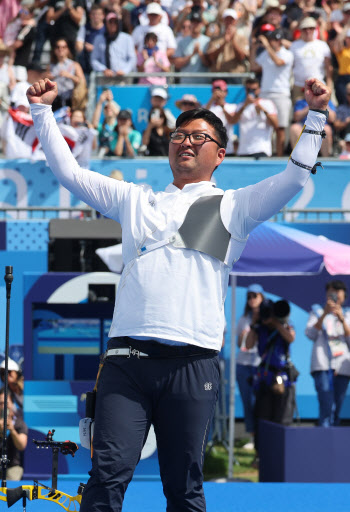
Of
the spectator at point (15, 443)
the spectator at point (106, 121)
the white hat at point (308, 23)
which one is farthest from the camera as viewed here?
the white hat at point (308, 23)

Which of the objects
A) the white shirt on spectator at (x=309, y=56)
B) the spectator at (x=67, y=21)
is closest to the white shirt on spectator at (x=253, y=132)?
the white shirt on spectator at (x=309, y=56)

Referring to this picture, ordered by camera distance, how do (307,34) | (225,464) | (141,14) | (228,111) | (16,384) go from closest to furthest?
(16,384) < (225,464) < (228,111) < (307,34) < (141,14)

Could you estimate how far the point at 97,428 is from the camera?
344 centimetres

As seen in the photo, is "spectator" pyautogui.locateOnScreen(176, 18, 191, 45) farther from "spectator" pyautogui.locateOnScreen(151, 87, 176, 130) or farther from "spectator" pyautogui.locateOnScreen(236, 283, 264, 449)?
"spectator" pyautogui.locateOnScreen(236, 283, 264, 449)

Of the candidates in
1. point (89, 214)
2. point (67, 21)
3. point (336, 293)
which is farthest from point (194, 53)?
point (336, 293)

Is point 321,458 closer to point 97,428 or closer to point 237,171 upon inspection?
point 97,428

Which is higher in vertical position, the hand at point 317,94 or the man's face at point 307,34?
the man's face at point 307,34

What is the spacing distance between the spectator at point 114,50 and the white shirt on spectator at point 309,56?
2.36 metres

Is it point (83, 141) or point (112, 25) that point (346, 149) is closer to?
point (83, 141)

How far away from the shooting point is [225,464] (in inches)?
379

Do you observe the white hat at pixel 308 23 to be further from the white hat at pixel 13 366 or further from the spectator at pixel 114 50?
the white hat at pixel 13 366

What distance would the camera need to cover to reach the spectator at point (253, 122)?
12391 millimetres

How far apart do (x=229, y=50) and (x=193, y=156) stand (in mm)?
10335

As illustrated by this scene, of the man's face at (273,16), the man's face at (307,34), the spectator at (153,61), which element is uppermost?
the man's face at (273,16)
